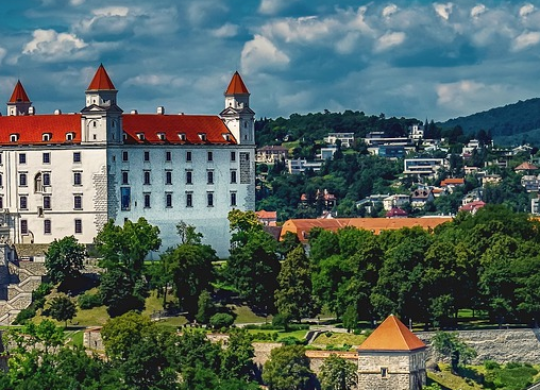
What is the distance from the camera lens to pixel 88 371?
247 ft

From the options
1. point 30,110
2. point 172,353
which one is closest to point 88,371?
point 172,353

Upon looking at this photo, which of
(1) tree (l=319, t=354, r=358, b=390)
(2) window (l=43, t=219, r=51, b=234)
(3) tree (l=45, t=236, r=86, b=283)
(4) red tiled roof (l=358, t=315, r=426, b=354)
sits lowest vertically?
(1) tree (l=319, t=354, r=358, b=390)

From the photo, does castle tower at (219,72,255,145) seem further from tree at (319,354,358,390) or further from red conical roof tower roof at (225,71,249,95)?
tree at (319,354,358,390)

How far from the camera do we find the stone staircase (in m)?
87.7

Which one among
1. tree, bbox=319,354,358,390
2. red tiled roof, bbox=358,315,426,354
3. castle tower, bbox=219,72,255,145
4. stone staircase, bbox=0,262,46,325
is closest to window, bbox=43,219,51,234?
stone staircase, bbox=0,262,46,325

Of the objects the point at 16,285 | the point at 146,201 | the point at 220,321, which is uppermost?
the point at 146,201

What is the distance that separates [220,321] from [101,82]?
1682 centimetres

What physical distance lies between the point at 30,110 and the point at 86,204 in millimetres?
8944

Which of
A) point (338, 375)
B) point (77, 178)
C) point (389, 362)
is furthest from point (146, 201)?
point (389, 362)

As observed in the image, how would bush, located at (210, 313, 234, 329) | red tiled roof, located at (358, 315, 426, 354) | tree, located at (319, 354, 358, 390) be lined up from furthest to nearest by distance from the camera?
1. bush, located at (210, 313, 234, 329)
2. tree, located at (319, 354, 358, 390)
3. red tiled roof, located at (358, 315, 426, 354)

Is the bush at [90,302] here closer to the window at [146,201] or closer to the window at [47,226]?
the window at [47,226]

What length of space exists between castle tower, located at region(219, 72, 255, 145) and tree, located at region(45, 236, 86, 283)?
12893mm

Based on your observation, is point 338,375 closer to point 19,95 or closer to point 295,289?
point 295,289

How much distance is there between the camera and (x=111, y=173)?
93.2 meters
